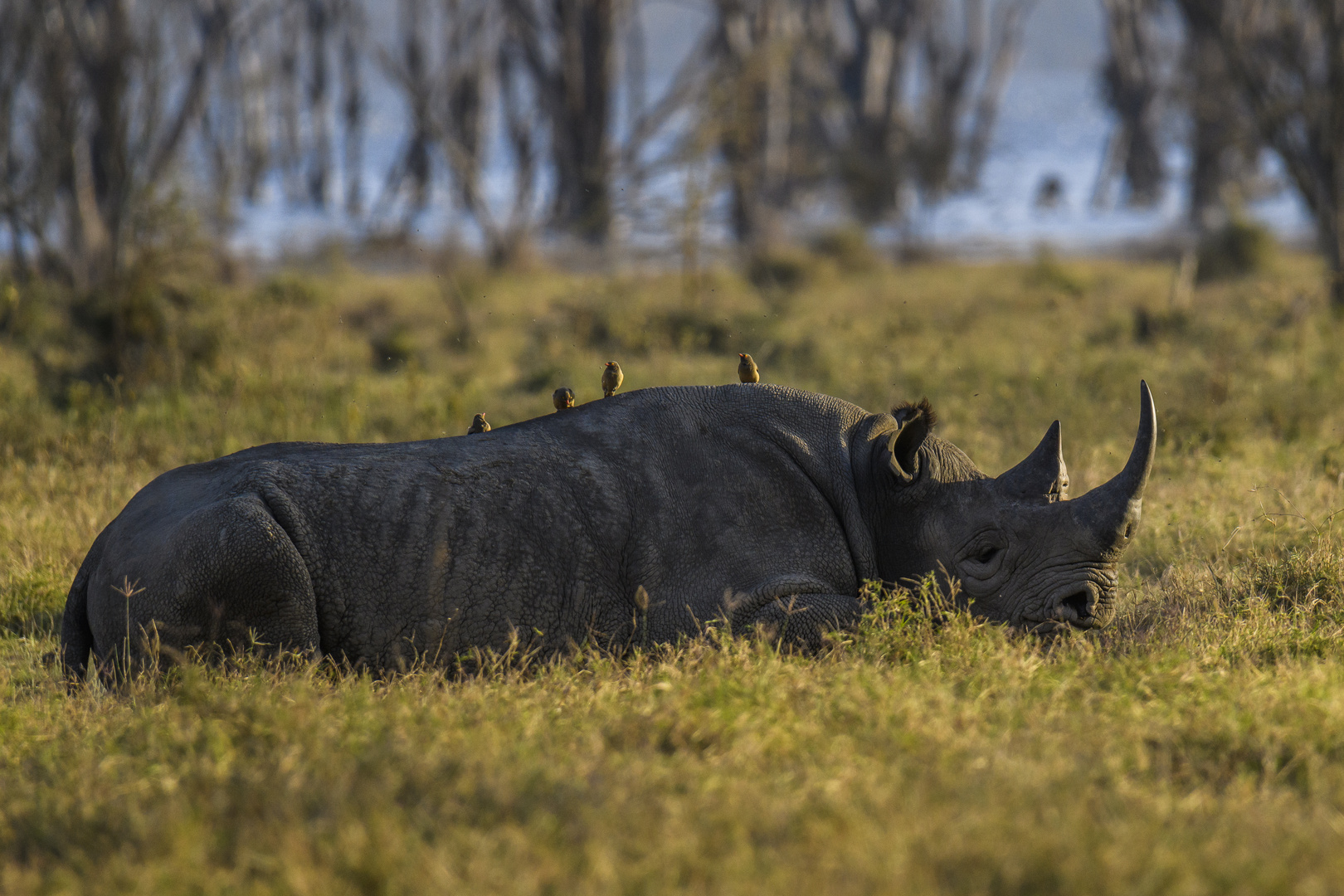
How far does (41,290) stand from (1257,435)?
12.5 meters

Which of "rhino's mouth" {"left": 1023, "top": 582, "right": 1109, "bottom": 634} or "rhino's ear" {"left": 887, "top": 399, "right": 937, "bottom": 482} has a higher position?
"rhino's ear" {"left": 887, "top": 399, "right": 937, "bottom": 482}

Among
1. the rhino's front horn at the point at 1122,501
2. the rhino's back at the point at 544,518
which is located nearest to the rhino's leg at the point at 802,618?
the rhino's back at the point at 544,518

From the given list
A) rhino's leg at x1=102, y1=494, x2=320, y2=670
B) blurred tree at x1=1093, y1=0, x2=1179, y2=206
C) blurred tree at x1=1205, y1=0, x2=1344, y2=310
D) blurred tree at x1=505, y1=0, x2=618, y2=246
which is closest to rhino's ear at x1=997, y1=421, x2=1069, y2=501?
rhino's leg at x1=102, y1=494, x2=320, y2=670

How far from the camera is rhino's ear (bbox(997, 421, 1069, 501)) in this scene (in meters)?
5.31

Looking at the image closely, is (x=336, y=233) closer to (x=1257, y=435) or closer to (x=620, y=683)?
(x=1257, y=435)

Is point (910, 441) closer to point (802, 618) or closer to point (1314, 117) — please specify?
point (802, 618)

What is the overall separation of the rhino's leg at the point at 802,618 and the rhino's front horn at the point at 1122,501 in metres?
0.97

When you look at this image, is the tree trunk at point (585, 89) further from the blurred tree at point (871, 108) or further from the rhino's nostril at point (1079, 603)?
the rhino's nostril at point (1079, 603)

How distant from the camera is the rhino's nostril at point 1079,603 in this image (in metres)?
5.20

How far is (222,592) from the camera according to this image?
4805 mm

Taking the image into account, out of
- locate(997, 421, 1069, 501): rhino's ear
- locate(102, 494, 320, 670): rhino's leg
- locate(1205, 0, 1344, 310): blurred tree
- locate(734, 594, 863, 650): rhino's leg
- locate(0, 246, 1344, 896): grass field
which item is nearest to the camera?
locate(0, 246, 1344, 896): grass field

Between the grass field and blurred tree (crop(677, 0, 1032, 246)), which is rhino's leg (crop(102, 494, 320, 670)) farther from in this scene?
blurred tree (crop(677, 0, 1032, 246))

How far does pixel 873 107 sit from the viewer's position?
152 ft

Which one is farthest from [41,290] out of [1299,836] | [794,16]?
[794,16]
